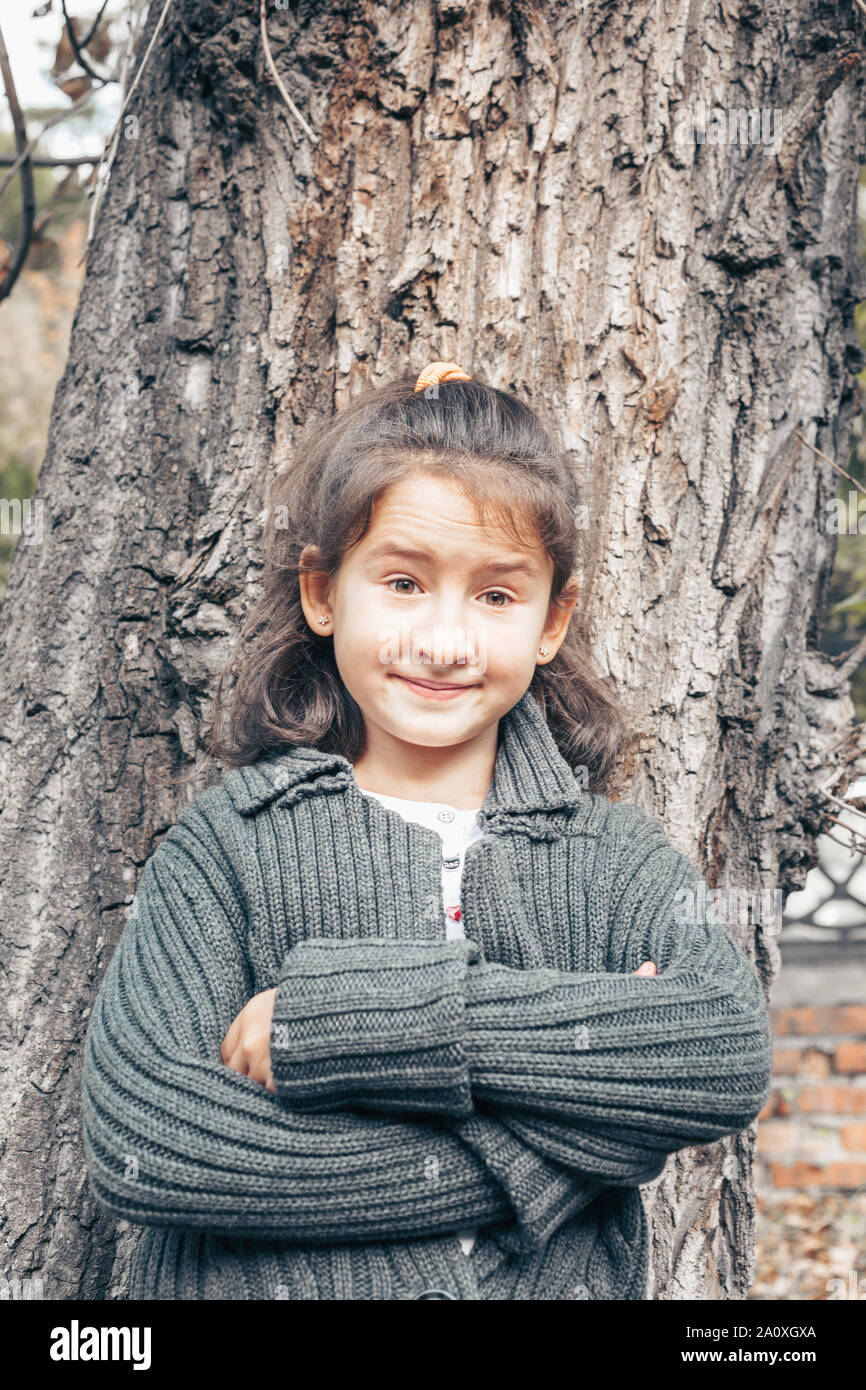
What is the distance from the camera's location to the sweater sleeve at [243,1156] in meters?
1.49

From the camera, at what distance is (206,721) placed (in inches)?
88.6

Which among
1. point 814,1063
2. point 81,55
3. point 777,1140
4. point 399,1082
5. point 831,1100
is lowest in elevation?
point 777,1140

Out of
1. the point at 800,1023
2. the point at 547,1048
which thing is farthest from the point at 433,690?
the point at 800,1023

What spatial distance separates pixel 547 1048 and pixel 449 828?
1.42ft

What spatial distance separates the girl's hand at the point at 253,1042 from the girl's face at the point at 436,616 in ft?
1.48

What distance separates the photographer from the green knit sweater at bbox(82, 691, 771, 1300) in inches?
58.9

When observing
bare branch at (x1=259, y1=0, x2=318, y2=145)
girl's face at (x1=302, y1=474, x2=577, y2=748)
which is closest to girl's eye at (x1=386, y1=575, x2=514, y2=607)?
girl's face at (x1=302, y1=474, x2=577, y2=748)

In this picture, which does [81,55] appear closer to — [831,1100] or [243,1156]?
[243,1156]

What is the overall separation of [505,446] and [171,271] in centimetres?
109

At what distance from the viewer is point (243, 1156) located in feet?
4.90

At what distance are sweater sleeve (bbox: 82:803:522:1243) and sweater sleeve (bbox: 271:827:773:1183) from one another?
0.06 meters

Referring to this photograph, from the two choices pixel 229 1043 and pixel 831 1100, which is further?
pixel 831 1100
